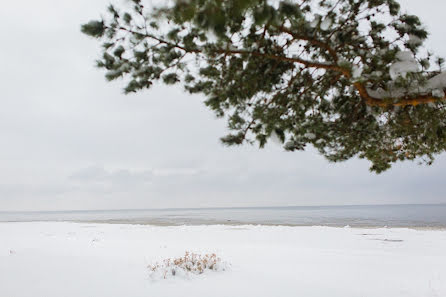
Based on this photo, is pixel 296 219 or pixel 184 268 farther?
pixel 296 219

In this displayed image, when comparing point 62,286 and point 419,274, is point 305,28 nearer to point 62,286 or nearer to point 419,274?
point 62,286

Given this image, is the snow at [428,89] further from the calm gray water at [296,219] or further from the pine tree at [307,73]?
the calm gray water at [296,219]

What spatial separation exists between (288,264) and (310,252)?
9.20ft

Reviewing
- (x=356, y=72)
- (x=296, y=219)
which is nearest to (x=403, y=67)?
(x=356, y=72)

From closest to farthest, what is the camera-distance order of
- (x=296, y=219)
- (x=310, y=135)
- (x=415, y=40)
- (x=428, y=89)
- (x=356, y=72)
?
(x=356, y=72)
(x=428, y=89)
(x=415, y=40)
(x=310, y=135)
(x=296, y=219)

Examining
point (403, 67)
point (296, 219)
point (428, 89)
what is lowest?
point (296, 219)

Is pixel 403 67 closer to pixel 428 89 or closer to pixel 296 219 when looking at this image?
pixel 428 89

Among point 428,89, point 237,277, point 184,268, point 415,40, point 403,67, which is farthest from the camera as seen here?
point 184,268

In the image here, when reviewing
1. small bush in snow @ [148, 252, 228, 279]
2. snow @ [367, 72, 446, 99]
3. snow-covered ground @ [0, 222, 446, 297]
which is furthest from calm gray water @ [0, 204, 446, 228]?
snow @ [367, 72, 446, 99]

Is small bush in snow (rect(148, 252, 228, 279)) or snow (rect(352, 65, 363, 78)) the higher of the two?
snow (rect(352, 65, 363, 78))

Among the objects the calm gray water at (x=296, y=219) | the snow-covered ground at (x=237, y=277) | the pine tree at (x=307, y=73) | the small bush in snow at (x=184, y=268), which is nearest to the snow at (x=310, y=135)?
the pine tree at (x=307, y=73)

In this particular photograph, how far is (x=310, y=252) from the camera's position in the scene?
37.2ft

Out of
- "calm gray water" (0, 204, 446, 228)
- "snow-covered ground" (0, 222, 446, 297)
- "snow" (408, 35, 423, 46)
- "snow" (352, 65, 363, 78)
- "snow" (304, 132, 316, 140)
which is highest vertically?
"snow" (408, 35, 423, 46)

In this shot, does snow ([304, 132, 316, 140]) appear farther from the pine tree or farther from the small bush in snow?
the small bush in snow
